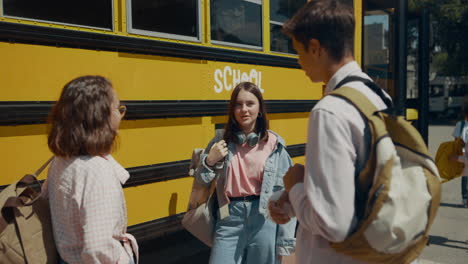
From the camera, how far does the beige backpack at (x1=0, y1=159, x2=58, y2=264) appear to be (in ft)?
4.23

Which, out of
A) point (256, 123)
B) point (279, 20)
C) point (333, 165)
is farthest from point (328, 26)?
point (279, 20)

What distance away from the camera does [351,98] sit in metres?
1.11

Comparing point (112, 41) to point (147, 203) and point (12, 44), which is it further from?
point (147, 203)

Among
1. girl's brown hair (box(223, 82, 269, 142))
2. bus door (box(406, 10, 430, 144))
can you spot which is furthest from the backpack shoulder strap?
bus door (box(406, 10, 430, 144))

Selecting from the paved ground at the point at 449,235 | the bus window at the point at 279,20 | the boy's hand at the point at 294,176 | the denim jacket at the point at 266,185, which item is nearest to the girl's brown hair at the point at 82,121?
the boy's hand at the point at 294,176

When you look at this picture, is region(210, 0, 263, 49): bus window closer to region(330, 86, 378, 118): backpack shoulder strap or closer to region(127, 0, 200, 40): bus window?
region(127, 0, 200, 40): bus window

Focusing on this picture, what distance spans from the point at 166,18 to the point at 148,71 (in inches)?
14.2

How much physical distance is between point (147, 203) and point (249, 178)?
0.64 metres

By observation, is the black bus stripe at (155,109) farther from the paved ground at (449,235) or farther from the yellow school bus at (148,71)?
the paved ground at (449,235)

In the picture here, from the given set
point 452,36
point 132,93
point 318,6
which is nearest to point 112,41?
point 132,93

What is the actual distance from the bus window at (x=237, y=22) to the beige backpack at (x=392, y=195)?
6.23ft

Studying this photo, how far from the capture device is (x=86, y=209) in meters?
1.28

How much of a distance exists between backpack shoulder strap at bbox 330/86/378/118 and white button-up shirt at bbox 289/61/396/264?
0.01 meters

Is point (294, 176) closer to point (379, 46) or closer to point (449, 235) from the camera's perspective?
point (449, 235)
